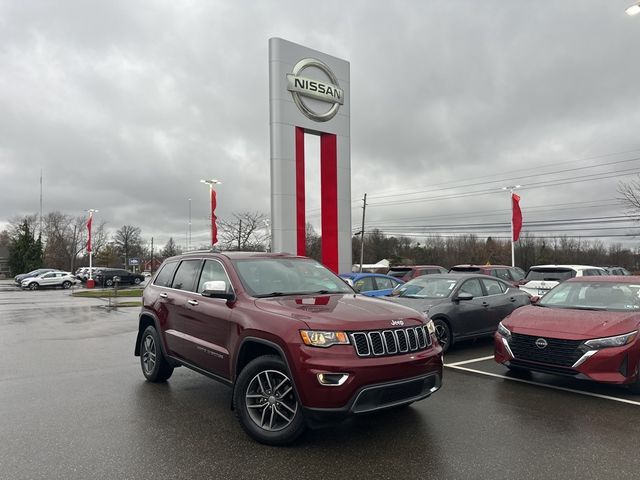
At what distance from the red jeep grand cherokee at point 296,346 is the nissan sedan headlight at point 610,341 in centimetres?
226

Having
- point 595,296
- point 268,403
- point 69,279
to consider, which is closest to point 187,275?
point 268,403

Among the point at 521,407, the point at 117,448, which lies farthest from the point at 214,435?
the point at 521,407

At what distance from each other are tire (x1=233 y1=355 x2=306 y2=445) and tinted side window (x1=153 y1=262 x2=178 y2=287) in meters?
2.64

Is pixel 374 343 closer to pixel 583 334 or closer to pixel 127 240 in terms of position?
pixel 583 334

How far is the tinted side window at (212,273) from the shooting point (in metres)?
5.32

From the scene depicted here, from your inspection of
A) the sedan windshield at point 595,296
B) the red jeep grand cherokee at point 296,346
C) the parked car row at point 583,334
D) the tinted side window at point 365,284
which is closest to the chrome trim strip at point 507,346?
the parked car row at point 583,334

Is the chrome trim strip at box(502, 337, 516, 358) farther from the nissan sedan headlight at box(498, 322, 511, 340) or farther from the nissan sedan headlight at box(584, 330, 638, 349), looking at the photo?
the nissan sedan headlight at box(584, 330, 638, 349)

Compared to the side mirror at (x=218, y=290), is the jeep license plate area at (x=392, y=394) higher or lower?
lower

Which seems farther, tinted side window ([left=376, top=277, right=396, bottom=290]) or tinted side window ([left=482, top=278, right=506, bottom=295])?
tinted side window ([left=376, top=277, right=396, bottom=290])

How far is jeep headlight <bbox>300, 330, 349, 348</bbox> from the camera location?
3.96 meters

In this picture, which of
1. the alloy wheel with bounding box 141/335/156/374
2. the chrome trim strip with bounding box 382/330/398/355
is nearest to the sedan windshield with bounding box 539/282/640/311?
the chrome trim strip with bounding box 382/330/398/355

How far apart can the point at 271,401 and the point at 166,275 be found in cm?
320

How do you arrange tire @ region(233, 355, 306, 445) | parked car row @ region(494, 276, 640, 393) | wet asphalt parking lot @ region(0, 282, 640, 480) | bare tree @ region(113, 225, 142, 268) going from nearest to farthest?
wet asphalt parking lot @ region(0, 282, 640, 480) < tire @ region(233, 355, 306, 445) < parked car row @ region(494, 276, 640, 393) < bare tree @ region(113, 225, 142, 268)

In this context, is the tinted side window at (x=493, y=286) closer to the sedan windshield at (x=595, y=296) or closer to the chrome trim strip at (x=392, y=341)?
the sedan windshield at (x=595, y=296)
